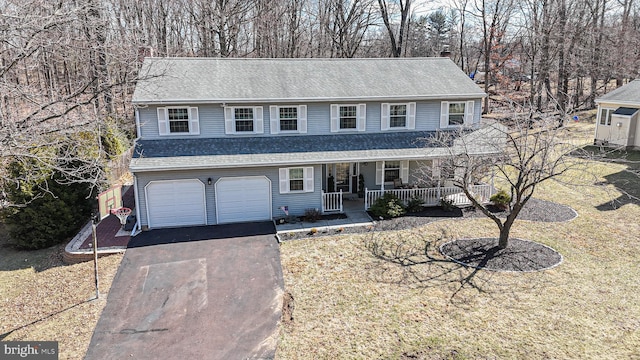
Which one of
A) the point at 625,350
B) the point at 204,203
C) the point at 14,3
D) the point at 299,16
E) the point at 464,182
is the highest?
the point at 299,16

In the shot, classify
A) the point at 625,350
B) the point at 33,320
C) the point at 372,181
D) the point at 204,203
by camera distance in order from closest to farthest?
1. the point at 625,350
2. the point at 33,320
3. the point at 204,203
4. the point at 372,181

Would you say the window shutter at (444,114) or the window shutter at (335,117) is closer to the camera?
the window shutter at (335,117)

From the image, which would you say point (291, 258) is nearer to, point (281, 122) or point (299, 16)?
point (281, 122)

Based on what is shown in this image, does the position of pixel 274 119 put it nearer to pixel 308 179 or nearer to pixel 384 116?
pixel 308 179

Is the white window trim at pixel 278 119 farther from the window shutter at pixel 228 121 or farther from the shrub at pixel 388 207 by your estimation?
the shrub at pixel 388 207

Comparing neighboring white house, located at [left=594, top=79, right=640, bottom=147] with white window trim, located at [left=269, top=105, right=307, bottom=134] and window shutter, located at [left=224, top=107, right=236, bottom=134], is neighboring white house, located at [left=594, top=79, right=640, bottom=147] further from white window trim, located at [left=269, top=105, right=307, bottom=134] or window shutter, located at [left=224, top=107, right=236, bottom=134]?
window shutter, located at [left=224, top=107, right=236, bottom=134]

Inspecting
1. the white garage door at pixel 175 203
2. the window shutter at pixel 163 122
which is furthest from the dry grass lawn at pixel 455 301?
the window shutter at pixel 163 122

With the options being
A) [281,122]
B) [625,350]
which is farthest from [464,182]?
[281,122]
